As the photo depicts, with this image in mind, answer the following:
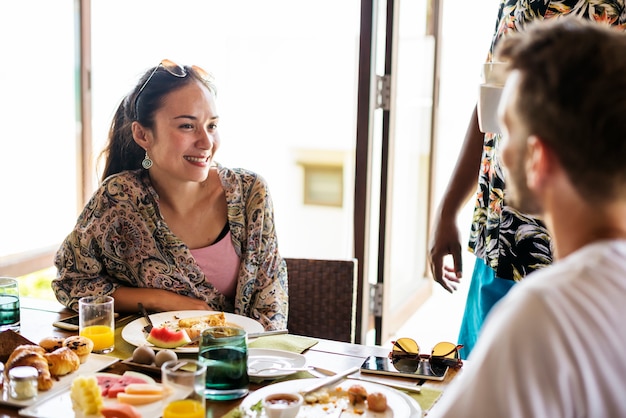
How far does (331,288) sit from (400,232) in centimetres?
192

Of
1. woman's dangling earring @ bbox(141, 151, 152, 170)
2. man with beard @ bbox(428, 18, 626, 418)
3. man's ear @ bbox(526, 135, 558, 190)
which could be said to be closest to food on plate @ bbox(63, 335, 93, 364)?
woman's dangling earring @ bbox(141, 151, 152, 170)

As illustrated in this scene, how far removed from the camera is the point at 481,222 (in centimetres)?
193

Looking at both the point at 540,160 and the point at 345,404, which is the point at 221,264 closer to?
the point at 345,404

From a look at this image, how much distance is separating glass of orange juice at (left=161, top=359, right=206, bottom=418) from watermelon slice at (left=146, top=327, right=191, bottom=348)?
368 mm

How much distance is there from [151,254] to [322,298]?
0.53m

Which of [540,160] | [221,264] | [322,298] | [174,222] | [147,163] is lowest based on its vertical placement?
[322,298]

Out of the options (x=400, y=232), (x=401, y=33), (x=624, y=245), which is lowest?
(x=400, y=232)

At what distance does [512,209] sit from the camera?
70.7 inches

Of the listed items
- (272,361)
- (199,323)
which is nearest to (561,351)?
(272,361)

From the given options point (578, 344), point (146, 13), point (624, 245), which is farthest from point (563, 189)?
point (146, 13)

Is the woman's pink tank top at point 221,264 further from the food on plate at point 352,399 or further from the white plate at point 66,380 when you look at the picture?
the food on plate at point 352,399

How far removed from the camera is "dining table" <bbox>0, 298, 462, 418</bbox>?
4.18 feet

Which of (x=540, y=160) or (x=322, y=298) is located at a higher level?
(x=540, y=160)

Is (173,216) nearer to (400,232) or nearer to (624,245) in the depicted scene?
(624,245)
